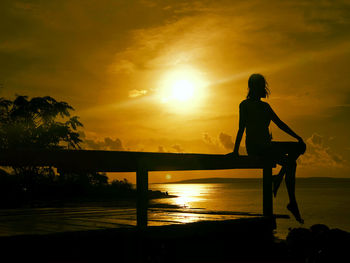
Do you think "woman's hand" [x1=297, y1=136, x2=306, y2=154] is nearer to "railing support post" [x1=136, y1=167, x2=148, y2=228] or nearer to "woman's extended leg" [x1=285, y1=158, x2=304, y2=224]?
"woman's extended leg" [x1=285, y1=158, x2=304, y2=224]

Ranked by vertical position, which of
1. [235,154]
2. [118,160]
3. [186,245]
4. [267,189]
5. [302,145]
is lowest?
[186,245]

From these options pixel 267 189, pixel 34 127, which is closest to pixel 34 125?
pixel 34 127

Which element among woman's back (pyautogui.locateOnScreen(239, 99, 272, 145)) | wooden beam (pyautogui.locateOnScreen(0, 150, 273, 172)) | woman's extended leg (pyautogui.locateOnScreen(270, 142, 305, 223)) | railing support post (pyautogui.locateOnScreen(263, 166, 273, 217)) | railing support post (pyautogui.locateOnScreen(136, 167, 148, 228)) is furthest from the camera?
railing support post (pyautogui.locateOnScreen(263, 166, 273, 217))

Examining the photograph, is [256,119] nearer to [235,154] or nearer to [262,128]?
[262,128]

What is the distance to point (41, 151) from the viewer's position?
549 centimetres

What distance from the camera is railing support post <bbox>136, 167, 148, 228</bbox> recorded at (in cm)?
661

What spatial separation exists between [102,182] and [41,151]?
3582 cm

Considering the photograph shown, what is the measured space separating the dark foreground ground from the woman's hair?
2.49 meters

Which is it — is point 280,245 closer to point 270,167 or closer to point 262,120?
point 270,167

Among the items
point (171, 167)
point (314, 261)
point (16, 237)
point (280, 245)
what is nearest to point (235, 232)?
point (280, 245)

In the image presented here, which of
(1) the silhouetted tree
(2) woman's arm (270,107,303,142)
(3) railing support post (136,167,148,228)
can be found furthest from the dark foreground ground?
(1) the silhouetted tree

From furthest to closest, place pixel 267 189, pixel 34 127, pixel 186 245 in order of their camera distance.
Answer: pixel 34 127
pixel 267 189
pixel 186 245

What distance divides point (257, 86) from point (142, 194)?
2.93 m

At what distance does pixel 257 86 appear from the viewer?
7.88 m
